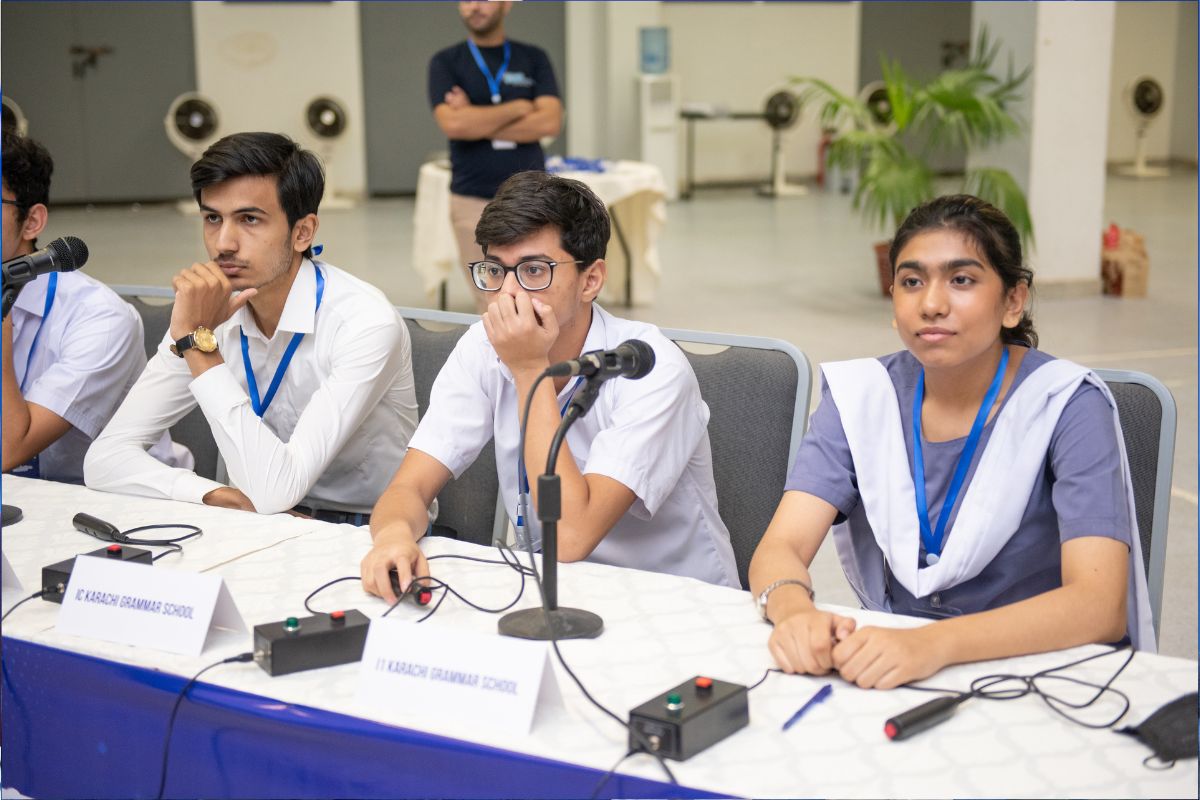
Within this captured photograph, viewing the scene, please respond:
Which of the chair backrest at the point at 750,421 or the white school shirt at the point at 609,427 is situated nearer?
the white school shirt at the point at 609,427

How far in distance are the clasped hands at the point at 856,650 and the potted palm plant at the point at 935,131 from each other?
18.7ft

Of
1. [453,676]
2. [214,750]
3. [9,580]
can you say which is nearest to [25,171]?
[9,580]

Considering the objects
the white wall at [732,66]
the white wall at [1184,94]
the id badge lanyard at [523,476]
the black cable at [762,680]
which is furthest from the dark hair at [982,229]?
the white wall at [1184,94]

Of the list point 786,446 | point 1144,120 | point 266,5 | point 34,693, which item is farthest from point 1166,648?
point 1144,120

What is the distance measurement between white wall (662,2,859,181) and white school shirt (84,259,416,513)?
36.5 feet

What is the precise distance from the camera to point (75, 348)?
2.75 meters

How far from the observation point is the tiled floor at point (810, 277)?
16.4 ft

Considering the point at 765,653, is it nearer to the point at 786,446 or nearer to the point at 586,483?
the point at 586,483

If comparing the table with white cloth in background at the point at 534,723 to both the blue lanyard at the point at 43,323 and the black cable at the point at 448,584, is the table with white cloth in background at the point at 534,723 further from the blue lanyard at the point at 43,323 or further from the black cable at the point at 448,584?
the blue lanyard at the point at 43,323

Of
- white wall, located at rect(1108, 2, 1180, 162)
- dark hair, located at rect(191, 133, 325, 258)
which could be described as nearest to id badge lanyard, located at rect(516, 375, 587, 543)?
dark hair, located at rect(191, 133, 325, 258)

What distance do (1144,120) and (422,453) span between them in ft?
45.2

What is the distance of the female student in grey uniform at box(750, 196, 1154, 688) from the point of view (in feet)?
5.79

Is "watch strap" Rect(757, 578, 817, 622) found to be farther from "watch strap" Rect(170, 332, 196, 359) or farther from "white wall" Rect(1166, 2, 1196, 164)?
"white wall" Rect(1166, 2, 1196, 164)

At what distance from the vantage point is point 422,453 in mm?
2217
